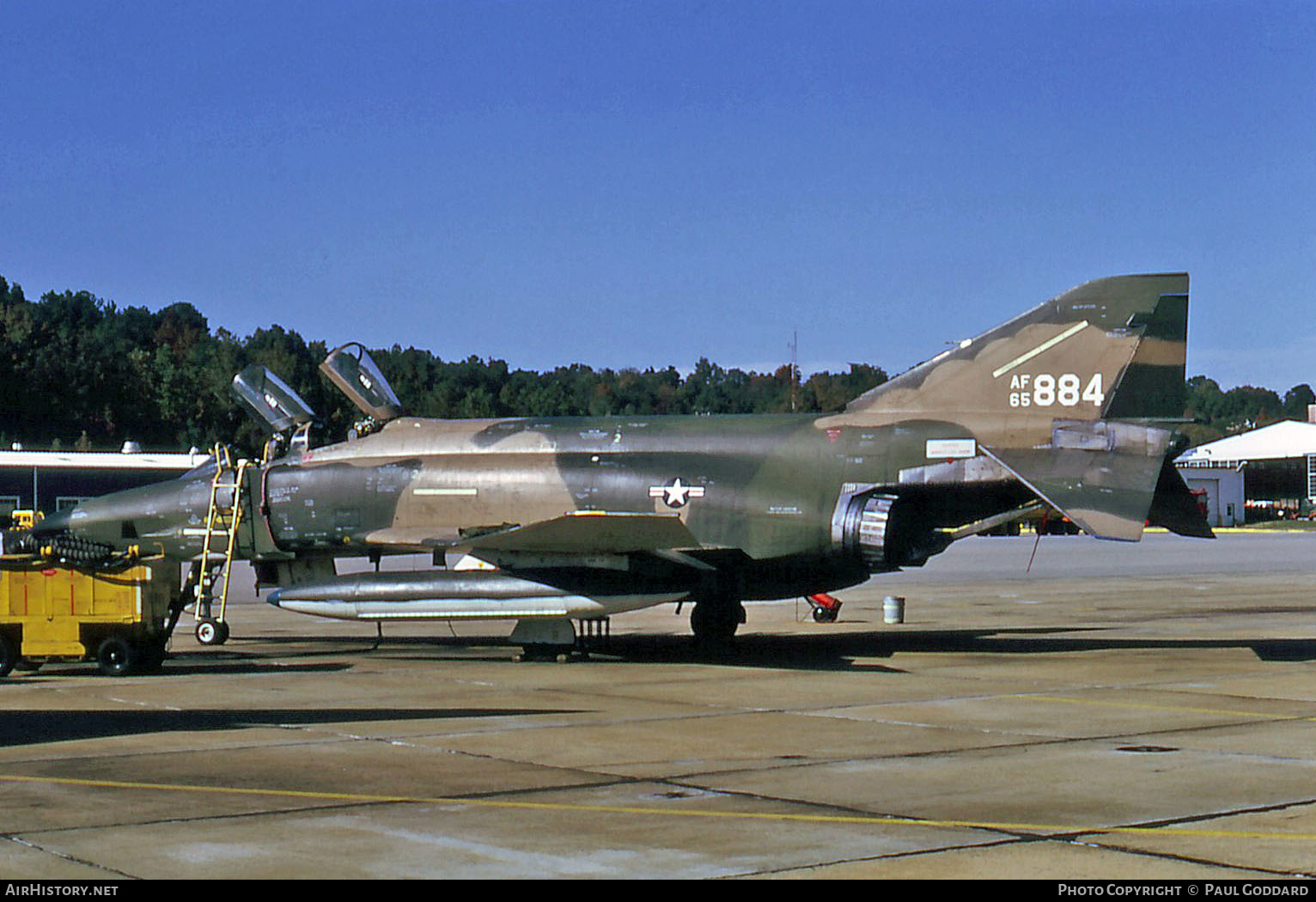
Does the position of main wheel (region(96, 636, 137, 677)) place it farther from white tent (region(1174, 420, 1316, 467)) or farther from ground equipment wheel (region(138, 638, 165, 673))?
white tent (region(1174, 420, 1316, 467))

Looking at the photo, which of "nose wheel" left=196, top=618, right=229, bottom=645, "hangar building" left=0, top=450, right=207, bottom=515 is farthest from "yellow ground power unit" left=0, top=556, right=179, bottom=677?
"hangar building" left=0, top=450, right=207, bottom=515

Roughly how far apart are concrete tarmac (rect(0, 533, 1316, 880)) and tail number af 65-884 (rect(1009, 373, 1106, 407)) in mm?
3129

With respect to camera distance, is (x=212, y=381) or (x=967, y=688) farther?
(x=212, y=381)

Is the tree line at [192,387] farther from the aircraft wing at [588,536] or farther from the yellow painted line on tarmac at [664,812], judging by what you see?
the yellow painted line on tarmac at [664,812]

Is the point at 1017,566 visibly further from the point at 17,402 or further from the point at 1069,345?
the point at 17,402

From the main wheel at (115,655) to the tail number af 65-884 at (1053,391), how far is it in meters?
10.8

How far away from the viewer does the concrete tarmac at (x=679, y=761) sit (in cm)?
736

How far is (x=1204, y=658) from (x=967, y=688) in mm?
4607

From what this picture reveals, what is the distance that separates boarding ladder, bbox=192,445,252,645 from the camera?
2050cm

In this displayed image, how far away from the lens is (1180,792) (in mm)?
9023

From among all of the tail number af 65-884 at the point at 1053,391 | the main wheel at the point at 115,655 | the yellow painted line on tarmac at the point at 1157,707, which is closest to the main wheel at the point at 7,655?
the main wheel at the point at 115,655

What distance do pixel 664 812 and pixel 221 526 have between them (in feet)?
45.2

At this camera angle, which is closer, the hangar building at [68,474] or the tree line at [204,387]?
the hangar building at [68,474]
